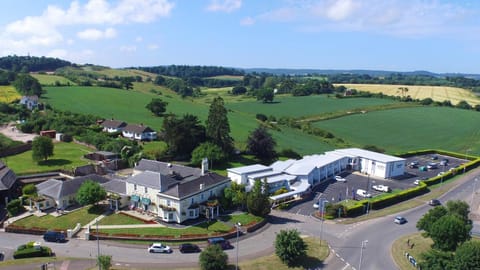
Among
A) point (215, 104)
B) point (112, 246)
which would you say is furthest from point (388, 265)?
point (215, 104)

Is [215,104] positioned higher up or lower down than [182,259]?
higher up

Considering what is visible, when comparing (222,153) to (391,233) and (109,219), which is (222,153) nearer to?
(109,219)

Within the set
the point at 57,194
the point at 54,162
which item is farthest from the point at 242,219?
the point at 54,162

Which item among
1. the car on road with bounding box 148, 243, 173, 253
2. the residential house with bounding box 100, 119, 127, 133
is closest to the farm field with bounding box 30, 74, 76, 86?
the residential house with bounding box 100, 119, 127, 133

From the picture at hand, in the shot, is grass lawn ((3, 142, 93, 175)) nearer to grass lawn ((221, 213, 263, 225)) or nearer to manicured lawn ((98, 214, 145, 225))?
manicured lawn ((98, 214, 145, 225))

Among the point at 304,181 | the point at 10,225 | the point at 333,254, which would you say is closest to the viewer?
the point at 333,254

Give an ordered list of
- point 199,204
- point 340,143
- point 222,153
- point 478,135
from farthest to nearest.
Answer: point 478,135, point 340,143, point 222,153, point 199,204
